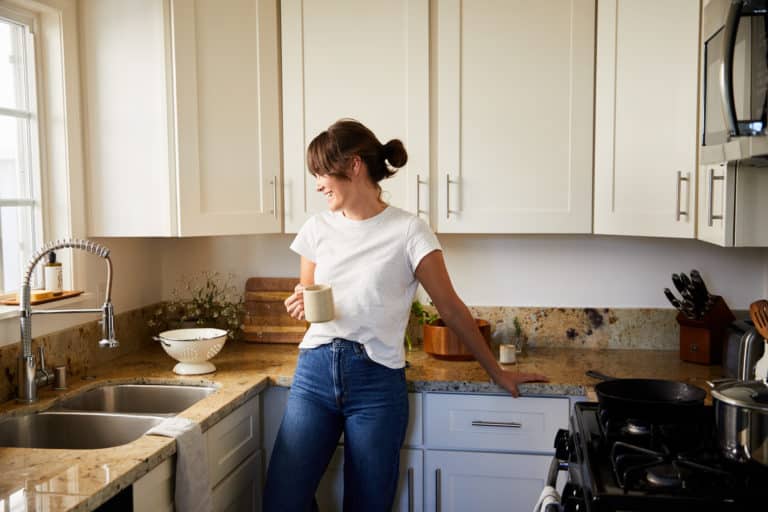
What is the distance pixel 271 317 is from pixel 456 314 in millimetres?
967

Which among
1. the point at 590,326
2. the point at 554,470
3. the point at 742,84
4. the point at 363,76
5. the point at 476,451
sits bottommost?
the point at 476,451

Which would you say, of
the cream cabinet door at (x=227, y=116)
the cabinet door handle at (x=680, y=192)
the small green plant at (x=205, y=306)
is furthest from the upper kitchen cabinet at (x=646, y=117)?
the small green plant at (x=205, y=306)

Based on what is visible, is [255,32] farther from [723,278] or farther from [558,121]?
[723,278]

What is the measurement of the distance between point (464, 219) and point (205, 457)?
117 cm

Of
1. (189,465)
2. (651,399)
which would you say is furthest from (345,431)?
(651,399)

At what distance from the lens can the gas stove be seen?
4.50 feet

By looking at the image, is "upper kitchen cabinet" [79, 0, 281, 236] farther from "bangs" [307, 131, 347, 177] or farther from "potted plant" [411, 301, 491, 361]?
"potted plant" [411, 301, 491, 361]

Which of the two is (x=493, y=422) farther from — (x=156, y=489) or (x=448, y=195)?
(x=156, y=489)

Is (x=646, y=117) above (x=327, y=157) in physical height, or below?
above

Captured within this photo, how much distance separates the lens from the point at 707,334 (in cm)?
262

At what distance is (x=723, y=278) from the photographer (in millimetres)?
2826

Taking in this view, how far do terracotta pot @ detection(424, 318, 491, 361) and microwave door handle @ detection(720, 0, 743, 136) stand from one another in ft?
4.21

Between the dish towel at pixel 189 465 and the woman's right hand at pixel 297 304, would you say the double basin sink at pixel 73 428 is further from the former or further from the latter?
the woman's right hand at pixel 297 304

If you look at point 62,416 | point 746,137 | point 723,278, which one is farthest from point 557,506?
point 723,278
